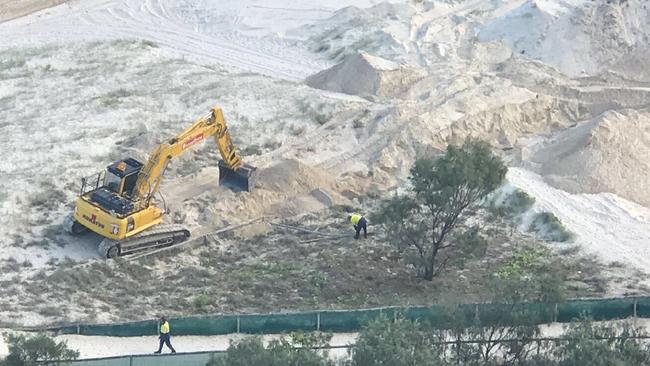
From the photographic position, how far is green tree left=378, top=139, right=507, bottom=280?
30188 millimetres

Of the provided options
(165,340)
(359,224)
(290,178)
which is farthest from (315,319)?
(290,178)

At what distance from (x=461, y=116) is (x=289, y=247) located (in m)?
9.09

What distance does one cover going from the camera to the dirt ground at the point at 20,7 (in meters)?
50.8

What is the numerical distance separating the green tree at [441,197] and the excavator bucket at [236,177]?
4.66 metres

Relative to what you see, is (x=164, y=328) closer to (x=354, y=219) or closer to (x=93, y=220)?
(x=93, y=220)

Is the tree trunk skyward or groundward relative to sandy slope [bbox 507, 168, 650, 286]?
groundward

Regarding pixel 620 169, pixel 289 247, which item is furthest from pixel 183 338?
pixel 620 169

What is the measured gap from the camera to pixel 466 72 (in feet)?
141

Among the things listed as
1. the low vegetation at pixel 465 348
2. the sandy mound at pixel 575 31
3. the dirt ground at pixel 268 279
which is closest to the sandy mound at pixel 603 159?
the dirt ground at pixel 268 279

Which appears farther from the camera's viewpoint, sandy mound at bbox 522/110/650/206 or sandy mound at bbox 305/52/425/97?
sandy mound at bbox 305/52/425/97

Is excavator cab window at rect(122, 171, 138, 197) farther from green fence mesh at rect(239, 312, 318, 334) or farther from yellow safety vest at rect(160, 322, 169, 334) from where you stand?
yellow safety vest at rect(160, 322, 169, 334)

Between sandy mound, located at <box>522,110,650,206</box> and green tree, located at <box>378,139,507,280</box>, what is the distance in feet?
17.6

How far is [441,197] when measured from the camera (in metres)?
30.5

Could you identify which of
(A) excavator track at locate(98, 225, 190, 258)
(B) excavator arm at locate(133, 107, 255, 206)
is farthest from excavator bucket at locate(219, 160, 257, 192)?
(A) excavator track at locate(98, 225, 190, 258)
